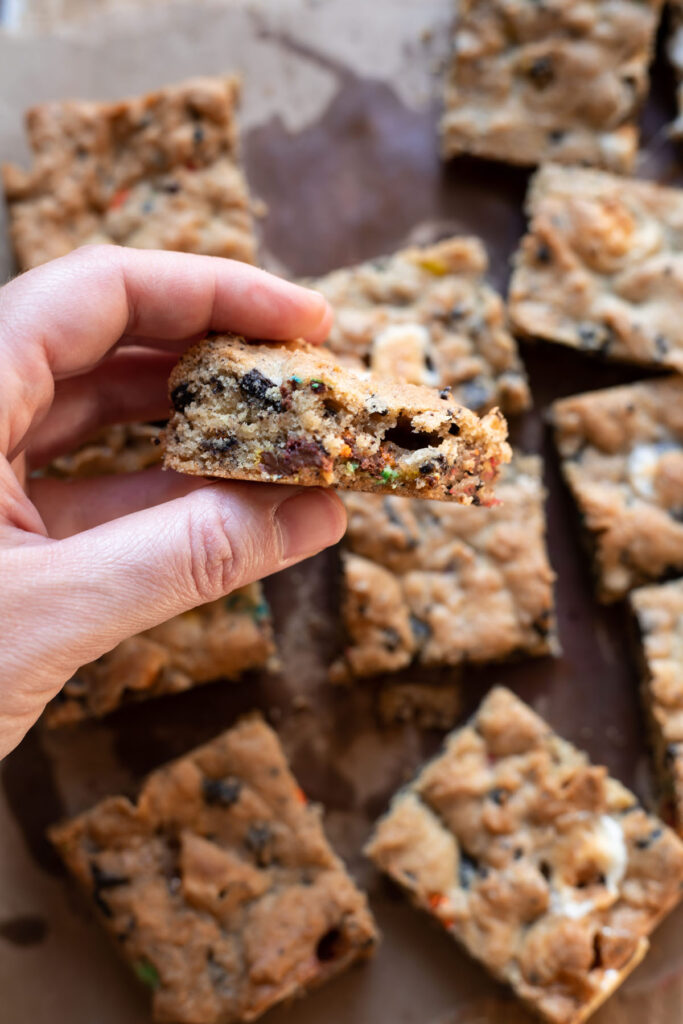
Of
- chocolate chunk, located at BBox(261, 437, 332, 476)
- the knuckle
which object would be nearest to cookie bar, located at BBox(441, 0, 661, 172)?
chocolate chunk, located at BBox(261, 437, 332, 476)

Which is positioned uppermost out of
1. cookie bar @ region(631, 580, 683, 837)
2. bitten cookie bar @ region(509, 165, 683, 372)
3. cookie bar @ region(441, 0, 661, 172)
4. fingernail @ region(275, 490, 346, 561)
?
cookie bar @ region(441, 0, 661, 172)

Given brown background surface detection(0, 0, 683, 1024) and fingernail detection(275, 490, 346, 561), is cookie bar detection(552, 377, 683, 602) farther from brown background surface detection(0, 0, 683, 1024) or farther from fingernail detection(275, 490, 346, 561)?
fingernail detection(275, 490, 346, 561)

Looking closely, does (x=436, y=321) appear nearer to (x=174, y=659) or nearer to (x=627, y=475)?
(x=627, y=475)

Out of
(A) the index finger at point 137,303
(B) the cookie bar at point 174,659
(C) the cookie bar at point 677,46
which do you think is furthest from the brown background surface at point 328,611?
(A) the index finger at point 137,303

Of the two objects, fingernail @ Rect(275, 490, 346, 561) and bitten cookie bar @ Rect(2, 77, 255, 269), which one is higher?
bitten cookie bar @ Rect(2, 77, 255, 269)

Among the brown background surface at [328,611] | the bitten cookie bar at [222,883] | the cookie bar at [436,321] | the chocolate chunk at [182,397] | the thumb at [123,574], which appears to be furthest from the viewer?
the cookie bar at [436,321]

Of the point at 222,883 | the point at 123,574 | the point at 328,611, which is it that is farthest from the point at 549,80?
the point at 222,883

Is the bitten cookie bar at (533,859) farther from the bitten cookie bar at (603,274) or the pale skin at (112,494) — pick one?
the bitten cookie bar at (603,274)
